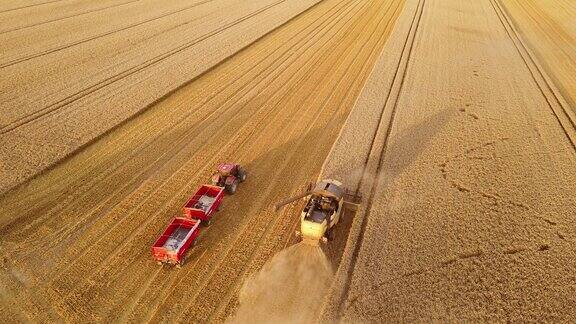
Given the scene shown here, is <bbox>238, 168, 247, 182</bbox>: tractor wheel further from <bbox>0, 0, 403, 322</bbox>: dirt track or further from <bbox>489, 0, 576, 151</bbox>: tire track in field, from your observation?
<bbox>489, 0, 576, 151</bbox>: tire track in field

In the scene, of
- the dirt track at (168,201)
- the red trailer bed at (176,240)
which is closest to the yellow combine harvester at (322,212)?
the dirt track at (168,201)

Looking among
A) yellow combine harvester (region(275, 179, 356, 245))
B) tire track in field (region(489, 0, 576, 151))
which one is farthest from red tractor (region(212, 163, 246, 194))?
tire track in field (region(489, 0, 576, 151))

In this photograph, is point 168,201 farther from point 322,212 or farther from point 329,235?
point 329,235

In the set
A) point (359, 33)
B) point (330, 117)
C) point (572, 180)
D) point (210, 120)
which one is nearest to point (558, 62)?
point (359, 33)

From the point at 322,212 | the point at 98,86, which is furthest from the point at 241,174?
the point at 98,86

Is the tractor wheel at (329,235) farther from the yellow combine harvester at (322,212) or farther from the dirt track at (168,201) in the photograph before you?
the dirt track at (168,201)
